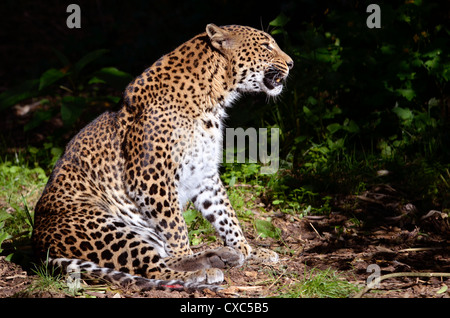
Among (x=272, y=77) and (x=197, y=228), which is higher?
(x=272, y=77)

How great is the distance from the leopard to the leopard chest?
1cm

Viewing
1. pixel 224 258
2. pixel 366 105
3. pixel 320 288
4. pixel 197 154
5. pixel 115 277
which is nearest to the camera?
pixel 115 277

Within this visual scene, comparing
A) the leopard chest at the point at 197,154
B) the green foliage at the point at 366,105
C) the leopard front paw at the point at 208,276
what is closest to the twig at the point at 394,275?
the leopard front paw at the point at 208,276

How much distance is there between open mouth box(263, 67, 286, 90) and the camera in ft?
18.3

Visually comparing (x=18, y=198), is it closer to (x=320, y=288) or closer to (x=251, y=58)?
(x=251, y=58)

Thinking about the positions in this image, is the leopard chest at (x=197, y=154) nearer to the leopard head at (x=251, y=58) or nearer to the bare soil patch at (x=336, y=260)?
the leopard head at (x=251, y=58)

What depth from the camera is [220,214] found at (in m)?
5.73

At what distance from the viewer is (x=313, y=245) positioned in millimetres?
6047

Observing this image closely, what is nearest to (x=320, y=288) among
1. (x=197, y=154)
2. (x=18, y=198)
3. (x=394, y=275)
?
(x=394, y=275)

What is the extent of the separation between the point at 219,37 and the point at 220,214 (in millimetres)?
1724

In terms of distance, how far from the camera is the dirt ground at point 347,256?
4.78 m

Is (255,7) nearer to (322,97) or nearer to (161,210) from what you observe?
(322,97)

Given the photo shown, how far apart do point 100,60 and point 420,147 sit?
633 cm

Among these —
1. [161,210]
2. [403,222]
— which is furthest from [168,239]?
[403,222]
